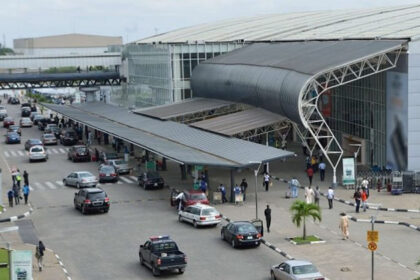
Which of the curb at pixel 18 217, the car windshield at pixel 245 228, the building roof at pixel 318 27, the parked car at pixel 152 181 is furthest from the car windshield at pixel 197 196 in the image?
the building roof at pixel 318 27

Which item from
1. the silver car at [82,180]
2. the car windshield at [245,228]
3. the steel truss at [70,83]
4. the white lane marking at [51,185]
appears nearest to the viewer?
the car windshield at [245,228]

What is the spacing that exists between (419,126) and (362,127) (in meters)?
8.74

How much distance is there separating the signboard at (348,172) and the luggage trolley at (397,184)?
2.54 meters

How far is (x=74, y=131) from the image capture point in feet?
268

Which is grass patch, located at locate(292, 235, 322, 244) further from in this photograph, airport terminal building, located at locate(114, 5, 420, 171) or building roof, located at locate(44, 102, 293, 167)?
airport terminal building, located at locate(114, 5, 420, 171)

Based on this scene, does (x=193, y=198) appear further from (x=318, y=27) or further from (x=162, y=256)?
(x=318, y=27)

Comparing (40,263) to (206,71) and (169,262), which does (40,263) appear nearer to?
(169,262)

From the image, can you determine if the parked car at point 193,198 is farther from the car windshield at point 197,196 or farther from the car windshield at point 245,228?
the car windshield at point 245,228

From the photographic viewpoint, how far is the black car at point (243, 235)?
34625 mm

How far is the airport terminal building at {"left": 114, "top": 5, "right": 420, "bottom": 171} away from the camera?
51.1 meters

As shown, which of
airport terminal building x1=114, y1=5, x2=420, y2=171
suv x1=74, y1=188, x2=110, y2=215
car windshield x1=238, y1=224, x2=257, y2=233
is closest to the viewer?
car windshield x1=238, y1=224, x2=257, y2=233

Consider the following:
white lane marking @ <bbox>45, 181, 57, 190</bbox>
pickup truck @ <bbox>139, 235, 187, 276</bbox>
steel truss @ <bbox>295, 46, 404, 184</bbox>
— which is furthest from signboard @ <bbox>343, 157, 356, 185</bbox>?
pickup truck @ <bbox>139, 235, 187, 276</bbox>

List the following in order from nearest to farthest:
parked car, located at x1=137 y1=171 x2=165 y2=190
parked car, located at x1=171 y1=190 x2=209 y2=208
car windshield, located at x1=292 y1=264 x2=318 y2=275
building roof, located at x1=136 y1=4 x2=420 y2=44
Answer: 1. car windshield, located at x1=292 y1=264 x2=318 y2=275
2. parked car, located at x1=171 y1=190 x2=209 y2=208
3. parked car, located at x1=137 y1=171 x2=165 y2=190
4. building roof, located at x1=136 y1=4 x2=420 y2=44

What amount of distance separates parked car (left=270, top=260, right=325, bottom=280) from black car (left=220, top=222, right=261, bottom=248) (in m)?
5.67
